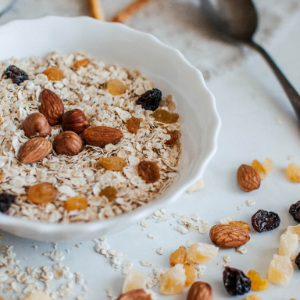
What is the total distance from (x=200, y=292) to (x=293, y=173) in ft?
1.28

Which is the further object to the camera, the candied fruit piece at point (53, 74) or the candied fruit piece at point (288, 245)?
the candied fruit piece at point (53, 74)

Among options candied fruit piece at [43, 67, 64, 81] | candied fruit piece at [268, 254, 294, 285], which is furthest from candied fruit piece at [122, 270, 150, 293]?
candied fruit piece at [43, 67, 64, 81]

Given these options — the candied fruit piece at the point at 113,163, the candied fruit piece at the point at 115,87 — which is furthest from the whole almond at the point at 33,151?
the candied fruit piece at the point at 115,87

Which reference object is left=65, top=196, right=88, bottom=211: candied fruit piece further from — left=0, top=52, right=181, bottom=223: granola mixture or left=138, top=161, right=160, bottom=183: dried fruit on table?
left=138, top=161, right=160, bottom=183: dried fruit on table

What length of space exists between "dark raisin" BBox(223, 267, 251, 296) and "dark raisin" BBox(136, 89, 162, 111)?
0.38 meters

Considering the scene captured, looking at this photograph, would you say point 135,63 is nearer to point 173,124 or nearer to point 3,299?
point 173,124

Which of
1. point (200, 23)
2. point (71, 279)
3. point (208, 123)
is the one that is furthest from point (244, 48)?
point (71, 279)

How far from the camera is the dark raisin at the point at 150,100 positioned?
972 millimetres

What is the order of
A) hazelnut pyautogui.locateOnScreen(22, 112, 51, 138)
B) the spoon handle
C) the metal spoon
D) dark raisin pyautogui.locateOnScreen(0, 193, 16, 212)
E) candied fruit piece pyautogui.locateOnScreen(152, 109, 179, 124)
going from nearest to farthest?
dark raisin pyautogui.locateOnScreen(0, 193, 16, 212), hazelnut pyautogui.locateOnScreen(22, 112, 51, 138), candied fruit piece pyautogui.locateOnScreen(152, 109, 179, 124), the spoon handle, the metal spoon

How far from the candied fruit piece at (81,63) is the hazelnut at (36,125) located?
200 mm

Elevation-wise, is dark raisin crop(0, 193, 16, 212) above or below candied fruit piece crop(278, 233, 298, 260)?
above

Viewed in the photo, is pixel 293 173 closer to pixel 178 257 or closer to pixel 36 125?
pixel 178 257

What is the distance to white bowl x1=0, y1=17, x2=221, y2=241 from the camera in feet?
2.90

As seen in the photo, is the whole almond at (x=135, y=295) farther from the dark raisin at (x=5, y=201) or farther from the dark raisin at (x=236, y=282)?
the dark raisin at (x=5, y=201)
